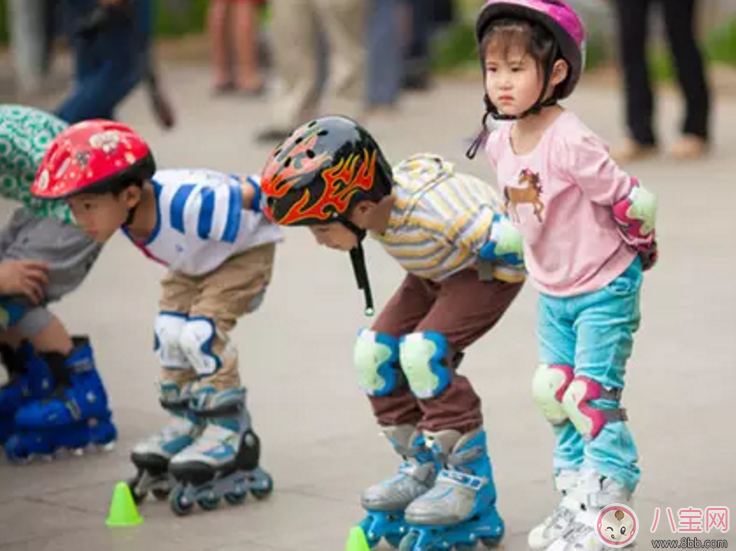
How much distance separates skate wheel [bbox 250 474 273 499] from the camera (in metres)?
6.18

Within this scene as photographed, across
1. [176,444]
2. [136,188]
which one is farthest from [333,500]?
[136,188]

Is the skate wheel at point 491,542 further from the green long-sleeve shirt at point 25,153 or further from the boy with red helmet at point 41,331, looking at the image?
the green long-sleeve shirt at point 25,153

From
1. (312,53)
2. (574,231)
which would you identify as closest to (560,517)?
(574,231)

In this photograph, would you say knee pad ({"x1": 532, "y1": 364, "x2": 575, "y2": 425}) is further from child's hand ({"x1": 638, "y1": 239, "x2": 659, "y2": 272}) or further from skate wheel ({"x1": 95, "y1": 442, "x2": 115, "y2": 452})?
skate wheel ({"x1": 95, "y1": 442, "x2": 115, "y2": 452})

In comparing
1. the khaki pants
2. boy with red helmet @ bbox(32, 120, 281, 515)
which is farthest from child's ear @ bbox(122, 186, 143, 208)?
the khaki pants

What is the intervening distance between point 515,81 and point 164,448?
5.93 ft

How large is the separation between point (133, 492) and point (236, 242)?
2.79 feet

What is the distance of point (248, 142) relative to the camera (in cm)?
1414

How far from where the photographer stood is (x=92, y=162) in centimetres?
589

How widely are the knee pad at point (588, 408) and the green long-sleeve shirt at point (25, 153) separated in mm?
2310

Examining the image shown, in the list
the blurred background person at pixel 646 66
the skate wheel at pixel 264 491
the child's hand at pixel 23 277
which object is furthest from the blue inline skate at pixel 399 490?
the blurred background person at pixel 646 66

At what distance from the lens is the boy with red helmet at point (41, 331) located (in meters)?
6.75

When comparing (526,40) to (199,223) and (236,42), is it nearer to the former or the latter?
(199,223)

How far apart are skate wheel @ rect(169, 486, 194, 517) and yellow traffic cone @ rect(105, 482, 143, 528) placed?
0.13m
